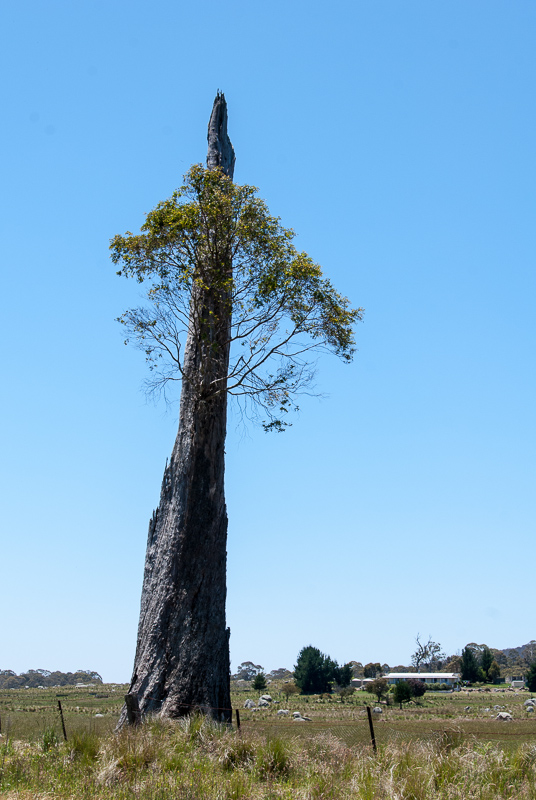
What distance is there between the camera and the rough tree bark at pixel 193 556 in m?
12.9

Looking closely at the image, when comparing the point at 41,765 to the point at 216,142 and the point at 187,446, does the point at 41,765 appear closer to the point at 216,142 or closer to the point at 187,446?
the point at 187,446

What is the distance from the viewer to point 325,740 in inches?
371

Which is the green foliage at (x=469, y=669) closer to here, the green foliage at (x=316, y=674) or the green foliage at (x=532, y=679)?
the green foliage at (x=532, y=679)

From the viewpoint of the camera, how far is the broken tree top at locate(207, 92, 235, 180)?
17.9m

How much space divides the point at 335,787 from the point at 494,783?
178 centimetres

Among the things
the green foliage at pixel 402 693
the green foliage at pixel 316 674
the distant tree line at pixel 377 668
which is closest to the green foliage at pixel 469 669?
the distant tree line at pixel 377 668

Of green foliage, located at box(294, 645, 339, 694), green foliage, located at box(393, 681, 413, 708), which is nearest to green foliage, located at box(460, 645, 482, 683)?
Answer: green foliage, located at box(294, 645, 339, 694)

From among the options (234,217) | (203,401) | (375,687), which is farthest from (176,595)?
(375,687)

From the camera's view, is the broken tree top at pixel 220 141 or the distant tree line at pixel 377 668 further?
the distant tree line at pixel 377 668

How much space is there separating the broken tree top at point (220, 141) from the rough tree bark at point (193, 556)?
12.0 ft

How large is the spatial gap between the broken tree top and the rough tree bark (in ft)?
12.0

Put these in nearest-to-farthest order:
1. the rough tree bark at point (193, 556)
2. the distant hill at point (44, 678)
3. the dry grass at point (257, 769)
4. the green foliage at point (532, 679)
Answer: the dry grass at point (257, 769)
the rough tree bark at point (193, 556)
the green foliage at point (532, 679)
the distant hill at point (44, 678)

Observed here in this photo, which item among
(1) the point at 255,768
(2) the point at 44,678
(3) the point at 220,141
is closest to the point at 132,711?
(1) the point at 255,768

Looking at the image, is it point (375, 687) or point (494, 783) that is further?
point (375, 687)
